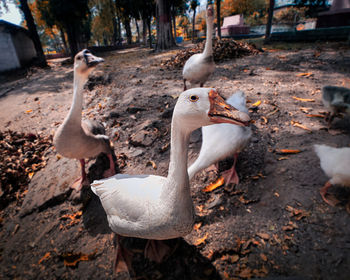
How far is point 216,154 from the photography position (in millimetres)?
2428

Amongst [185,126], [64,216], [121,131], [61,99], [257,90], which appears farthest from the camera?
[61,99]

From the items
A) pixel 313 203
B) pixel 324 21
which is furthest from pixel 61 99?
pixel 324 21

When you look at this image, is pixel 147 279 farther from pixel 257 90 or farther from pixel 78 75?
pixel 257 90

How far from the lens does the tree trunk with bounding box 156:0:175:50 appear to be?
1423 cm

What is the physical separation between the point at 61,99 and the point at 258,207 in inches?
288

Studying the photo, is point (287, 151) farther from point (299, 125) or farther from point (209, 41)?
point (209, 41)

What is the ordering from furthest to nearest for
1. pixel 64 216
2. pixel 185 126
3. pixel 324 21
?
pixel 324 21 → pixel 64 216 → pixel 185 126

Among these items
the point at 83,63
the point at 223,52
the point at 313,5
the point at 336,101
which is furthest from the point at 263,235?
the point at 313,5

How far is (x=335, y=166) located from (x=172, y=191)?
1904mm

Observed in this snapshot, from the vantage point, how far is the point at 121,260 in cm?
208

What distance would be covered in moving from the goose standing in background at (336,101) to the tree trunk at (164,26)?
47.6 feet

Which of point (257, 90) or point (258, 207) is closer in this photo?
point (258, 207)

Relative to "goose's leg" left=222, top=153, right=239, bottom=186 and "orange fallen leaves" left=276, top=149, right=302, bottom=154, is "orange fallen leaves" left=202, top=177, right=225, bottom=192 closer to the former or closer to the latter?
"goose's leg" left=222, top=153, right=239, bottom=186

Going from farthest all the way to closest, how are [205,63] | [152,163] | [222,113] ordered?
[205,63] < [152,163] < [222,113]
